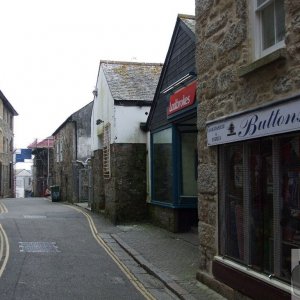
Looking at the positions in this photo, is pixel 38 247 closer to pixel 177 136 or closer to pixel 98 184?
pixel 177 136

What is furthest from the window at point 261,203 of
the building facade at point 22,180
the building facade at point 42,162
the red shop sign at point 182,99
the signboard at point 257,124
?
the building facade at point 22,180

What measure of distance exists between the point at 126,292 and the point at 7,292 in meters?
1.87

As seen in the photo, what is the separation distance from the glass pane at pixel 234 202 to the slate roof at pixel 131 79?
10.1 meters

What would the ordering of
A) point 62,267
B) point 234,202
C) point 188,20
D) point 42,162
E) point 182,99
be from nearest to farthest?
1. point 234,202
2. point 62,267
3. point 182,99
4. point 188,20
5. point 42,162

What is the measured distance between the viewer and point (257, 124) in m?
6.43

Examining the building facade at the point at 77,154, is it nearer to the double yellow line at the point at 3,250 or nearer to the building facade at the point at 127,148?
the building facade at the point at 127,148

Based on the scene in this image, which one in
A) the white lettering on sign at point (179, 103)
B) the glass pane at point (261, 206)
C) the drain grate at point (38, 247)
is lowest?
the drain grate at point (38, 247)

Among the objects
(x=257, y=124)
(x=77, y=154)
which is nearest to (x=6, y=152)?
(x=77, y=154)

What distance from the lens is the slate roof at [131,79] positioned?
17.7 m

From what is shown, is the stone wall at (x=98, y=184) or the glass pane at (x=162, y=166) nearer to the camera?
the glass pane at (x=162, y=166)

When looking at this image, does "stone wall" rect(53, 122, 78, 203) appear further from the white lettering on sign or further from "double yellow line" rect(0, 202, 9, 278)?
the white lettering on sign

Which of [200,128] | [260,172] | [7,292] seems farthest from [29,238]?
[260,172]

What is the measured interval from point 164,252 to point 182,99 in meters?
3.83

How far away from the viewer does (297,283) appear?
5.68 m
